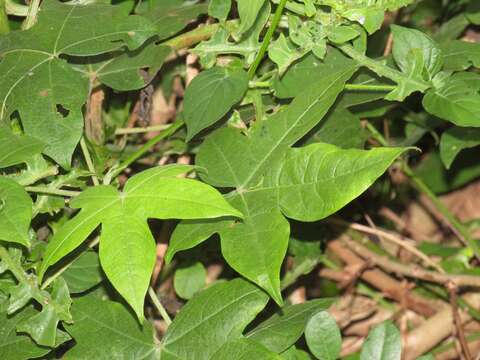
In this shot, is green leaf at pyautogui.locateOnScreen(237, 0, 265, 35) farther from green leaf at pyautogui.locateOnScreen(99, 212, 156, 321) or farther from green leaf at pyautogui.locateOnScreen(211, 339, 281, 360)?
green leaf at pyautogui.locateOnScreen(211, 339, 281, 360)

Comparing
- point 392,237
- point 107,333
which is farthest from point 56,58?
point 392,237

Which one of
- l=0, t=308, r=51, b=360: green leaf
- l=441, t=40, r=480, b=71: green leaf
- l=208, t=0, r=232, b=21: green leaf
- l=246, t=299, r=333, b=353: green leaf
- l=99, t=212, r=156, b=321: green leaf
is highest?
l=208, t=0, r=232, b=21: green leaf

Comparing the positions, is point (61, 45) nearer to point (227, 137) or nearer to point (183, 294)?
point (227, 137)

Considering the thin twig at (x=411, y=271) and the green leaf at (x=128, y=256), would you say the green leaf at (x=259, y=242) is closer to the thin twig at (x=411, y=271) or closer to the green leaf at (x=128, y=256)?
the green leaf at (x=128, y=256)

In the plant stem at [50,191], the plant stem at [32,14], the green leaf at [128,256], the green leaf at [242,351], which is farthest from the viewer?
the plant stem at [32,14]

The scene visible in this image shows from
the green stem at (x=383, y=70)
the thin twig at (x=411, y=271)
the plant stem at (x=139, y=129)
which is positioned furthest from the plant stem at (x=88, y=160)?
the thin twig at (x=411, y=271)

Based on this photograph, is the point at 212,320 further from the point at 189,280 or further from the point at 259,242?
the point at 189,280

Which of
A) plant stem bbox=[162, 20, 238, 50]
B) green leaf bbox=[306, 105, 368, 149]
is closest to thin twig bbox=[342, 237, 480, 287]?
green leaf bbox=[306, 105, 368, 149]
